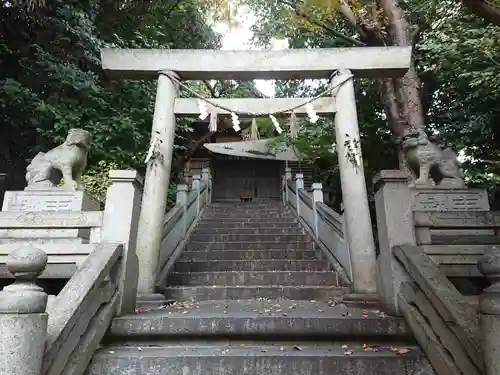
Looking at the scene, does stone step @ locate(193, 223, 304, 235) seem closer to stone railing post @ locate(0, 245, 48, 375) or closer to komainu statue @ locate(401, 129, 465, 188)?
komainu statue @ locate(401, 129, 465, 188)

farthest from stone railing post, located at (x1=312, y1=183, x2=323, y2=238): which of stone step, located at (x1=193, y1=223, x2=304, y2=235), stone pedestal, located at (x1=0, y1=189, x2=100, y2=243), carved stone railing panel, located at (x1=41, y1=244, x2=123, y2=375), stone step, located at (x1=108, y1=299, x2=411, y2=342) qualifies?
carved stone railing panel, located at (x1=41, y1=244, x2=123, y2=375)

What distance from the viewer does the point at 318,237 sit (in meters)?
8.05

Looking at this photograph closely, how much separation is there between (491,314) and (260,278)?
4.26 metres

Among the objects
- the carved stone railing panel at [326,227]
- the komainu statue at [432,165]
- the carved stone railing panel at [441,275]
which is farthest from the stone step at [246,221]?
the carved stone railing panel at [441,275]

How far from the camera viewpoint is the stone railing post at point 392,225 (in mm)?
3814

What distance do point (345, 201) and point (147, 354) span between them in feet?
11.5

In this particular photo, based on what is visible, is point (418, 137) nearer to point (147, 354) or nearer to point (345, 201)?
point (345, 201)

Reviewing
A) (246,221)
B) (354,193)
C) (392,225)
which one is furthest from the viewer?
(246,221)

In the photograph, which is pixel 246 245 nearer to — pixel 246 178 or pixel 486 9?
pixel 486 9

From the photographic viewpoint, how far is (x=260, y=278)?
6230mm

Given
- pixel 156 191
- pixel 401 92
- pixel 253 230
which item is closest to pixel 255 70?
pixel 156 191

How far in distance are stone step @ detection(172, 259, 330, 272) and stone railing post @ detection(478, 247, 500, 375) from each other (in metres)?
4.55

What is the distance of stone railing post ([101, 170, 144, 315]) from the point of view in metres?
3.90

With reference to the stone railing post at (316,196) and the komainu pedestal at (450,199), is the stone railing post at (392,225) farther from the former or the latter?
the stone railing post at (316,196)
